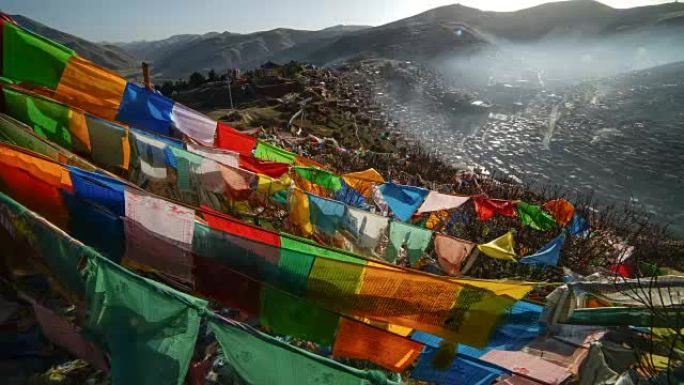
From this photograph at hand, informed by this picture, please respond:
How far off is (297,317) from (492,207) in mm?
7270

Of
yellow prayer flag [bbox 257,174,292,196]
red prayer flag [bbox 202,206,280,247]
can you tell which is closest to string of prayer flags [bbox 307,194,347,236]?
yellow prayer flag [bbox 257,174,292,196]

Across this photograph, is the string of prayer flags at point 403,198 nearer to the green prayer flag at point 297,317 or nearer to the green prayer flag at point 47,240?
the green prayer flag at point 297,317

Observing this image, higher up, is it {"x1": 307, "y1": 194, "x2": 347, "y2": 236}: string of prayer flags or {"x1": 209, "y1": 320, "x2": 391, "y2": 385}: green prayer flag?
{"x1": 209, "y1": 320, "x2": 391, "y2": 385}: green prayer flag

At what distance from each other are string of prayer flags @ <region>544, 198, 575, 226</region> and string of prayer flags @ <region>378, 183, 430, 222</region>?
3.24 meters

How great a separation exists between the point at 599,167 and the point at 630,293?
28.5 m

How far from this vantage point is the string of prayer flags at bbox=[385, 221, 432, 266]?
7.93 metres

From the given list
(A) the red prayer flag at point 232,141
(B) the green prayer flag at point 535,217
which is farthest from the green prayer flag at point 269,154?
(B) the green prayer flag at point 535,217

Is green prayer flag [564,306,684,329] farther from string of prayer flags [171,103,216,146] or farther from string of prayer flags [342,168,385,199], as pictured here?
string of prayer flags [171,103,216,146]

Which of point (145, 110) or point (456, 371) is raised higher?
point (145, 110)

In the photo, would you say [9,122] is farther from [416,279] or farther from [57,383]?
[416,279]

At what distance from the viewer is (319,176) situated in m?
10.4

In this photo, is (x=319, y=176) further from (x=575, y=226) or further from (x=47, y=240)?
(x=575, y=226)

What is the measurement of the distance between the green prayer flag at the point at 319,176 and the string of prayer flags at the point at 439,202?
85.5 inches

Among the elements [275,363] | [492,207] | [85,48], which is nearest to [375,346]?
[275,363]
